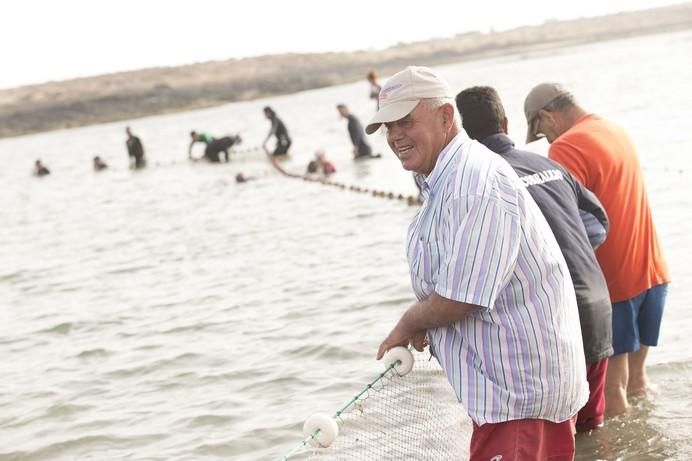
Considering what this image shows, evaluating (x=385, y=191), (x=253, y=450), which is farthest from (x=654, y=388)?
(x=385, y=191)

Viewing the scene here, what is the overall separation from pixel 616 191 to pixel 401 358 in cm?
177

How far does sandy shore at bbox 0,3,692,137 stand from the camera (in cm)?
9681

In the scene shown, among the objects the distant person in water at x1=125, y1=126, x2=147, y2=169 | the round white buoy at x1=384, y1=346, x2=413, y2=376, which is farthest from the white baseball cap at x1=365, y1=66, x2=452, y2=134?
the distant person in water at x1=125, y1=126, x2=147, y2=169

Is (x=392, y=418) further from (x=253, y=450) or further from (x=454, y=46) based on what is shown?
(x=454, y=46)

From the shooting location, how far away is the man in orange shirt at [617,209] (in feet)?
15.3

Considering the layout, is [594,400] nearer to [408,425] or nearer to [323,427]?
[408,425]

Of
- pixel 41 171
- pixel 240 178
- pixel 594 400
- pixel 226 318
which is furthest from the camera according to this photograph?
pixel 41 171

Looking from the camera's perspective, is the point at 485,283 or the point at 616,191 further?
the point at 616,191

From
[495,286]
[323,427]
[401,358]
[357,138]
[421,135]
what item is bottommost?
[357,138]

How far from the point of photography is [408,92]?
10.0 feet

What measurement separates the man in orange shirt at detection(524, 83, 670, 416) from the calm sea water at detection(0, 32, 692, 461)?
56 centimetres

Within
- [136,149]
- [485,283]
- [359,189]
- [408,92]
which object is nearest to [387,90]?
[408,92]

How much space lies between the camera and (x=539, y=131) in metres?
4.92

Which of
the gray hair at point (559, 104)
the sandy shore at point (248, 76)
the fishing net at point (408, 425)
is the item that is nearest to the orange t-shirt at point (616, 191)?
the gray hair at point (559, 104)
